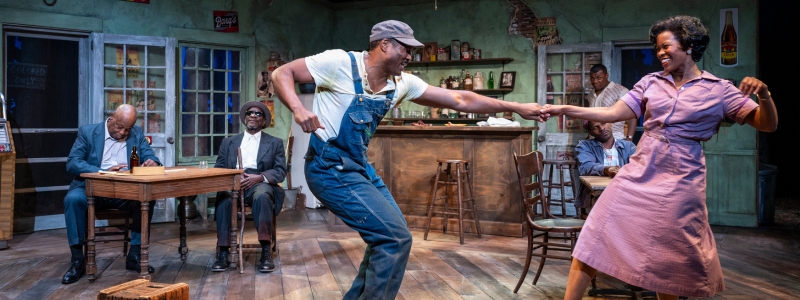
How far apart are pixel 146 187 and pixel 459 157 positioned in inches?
124

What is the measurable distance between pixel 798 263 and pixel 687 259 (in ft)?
10.8

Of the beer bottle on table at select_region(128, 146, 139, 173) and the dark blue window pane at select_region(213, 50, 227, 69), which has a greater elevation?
the dark blue window pane at select_region(213, 50, 227, 69)

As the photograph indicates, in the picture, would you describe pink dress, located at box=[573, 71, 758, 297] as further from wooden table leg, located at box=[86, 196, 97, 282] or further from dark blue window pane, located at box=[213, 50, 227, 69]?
dark blue window pane, located at box=[213, 50, 227, 69]

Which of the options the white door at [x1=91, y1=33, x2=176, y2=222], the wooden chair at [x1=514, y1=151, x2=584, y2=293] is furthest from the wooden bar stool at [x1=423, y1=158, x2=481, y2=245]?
the white door at [x1=91, y1=33, x2=176, y2=222]

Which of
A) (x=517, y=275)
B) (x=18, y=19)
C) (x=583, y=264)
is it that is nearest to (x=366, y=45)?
(x=18, y=19)

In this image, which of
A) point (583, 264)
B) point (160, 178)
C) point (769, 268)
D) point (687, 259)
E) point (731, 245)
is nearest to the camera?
point (687, 259)

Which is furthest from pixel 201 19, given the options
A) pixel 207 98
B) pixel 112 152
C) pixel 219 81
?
pixel 112 152

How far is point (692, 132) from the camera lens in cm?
246

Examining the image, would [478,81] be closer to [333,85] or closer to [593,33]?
[593,33]

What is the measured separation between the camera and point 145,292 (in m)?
2.29

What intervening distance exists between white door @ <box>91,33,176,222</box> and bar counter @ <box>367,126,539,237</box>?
242 cm

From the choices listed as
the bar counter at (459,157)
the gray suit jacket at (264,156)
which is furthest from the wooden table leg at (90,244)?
the bar counter at (459,157)

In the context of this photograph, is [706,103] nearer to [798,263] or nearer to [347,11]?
[798,263]

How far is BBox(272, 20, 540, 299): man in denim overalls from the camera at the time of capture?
2590 mm
